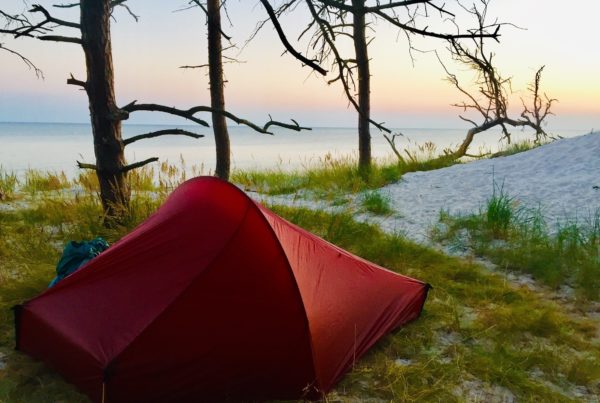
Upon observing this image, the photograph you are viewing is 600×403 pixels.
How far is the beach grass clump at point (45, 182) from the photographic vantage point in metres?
10.5

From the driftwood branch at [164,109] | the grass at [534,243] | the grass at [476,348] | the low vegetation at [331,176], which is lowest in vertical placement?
the grass at [476,348]

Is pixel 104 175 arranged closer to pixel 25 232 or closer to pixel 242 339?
pixel 25 232

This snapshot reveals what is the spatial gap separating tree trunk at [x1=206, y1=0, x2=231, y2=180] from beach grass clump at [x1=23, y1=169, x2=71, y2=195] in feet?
10.8

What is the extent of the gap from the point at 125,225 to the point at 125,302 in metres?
3.12

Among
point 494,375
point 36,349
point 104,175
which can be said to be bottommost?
point 494,375

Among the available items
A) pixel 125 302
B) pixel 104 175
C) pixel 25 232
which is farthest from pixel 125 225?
pixel 125 302

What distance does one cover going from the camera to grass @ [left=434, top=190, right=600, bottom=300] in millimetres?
5492

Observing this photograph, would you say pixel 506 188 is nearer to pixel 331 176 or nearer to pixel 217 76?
pixel 331 176

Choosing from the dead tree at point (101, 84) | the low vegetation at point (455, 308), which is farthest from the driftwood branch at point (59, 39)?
the low vegetation at point (455, 308)

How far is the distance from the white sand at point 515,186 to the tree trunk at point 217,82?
335cm

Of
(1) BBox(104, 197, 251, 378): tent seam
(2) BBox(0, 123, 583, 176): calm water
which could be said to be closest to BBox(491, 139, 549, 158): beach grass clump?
(2) BBox(0, 123, 583, 176): calm water

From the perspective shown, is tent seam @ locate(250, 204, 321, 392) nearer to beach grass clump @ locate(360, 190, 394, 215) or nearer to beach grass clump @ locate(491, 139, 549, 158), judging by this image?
beach grass clump @ locate(360, 190, 394, 215)

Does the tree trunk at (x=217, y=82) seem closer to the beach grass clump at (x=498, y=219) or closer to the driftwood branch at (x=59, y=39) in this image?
the driftwood branch at (x=59, y=39)

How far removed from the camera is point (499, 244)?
6.58 meters
